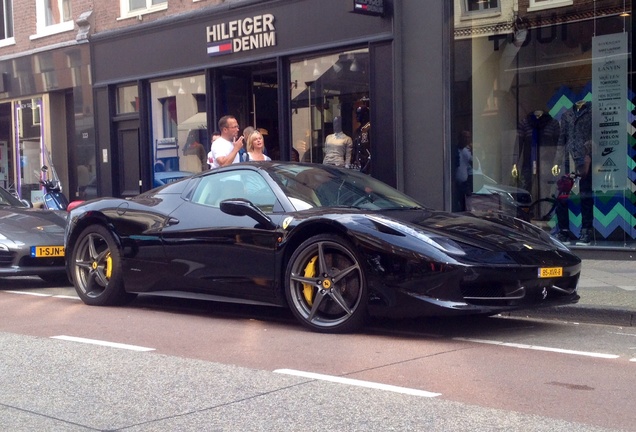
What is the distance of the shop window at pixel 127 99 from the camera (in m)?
17.9

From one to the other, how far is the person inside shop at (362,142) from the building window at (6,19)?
11081mm

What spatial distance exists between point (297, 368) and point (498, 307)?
1578mm

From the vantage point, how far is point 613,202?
39.7 ft

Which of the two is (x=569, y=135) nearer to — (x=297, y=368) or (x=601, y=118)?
(x=601, y=118)

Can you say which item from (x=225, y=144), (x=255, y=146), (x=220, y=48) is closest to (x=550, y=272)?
(x=255, y=146)

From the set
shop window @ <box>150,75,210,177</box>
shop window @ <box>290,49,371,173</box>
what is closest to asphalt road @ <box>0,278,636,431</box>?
shop window @ <box>290,49,371,173</box>

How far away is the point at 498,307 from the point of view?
251 inches

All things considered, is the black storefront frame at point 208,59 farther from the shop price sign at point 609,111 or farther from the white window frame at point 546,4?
the shop price sign at point 609,111

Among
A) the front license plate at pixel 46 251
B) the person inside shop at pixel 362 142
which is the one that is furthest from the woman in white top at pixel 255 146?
the person inside shop at pixel 362 142

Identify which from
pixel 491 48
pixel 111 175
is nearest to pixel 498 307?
pixel 491 48

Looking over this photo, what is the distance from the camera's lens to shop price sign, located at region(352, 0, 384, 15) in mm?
12631

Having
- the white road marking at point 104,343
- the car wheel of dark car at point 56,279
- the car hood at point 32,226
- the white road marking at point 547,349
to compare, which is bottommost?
the car wheel of dark car at point 56,279

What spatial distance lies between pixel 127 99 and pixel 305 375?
13.7m

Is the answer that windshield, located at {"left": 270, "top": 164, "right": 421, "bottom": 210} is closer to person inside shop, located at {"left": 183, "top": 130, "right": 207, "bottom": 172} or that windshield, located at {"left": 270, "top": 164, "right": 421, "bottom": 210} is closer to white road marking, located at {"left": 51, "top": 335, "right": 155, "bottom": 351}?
white road marking, located at {"left": 51, "top": 335, "right": 155, "bottom": 351}
